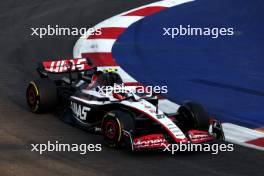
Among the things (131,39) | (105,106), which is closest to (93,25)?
(131,39)

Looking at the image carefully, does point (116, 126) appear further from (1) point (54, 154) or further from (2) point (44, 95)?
(2) point (44, 95)

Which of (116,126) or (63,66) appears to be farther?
(63,66)

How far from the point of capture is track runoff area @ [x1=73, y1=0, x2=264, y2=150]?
13.3 meters

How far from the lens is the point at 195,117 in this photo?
37.3 ft

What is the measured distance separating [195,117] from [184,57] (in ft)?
17.5

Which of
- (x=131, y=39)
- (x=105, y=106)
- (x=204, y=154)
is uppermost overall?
(x=131, y=39)

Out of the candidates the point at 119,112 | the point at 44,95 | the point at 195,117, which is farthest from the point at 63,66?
the point at 195,117

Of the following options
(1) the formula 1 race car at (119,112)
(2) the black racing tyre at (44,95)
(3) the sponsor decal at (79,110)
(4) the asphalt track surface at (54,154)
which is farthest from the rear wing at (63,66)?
(3) the sponsor decal at (79,110)

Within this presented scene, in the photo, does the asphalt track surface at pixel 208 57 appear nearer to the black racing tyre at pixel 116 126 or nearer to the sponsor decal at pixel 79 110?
the sponsor decal at pixel 79 110

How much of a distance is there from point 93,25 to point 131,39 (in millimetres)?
1929

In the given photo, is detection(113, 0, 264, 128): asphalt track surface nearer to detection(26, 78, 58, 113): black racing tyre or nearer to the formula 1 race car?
the formula 1 race car

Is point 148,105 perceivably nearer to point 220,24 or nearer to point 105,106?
point 105,106

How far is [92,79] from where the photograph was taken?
12.6 metres

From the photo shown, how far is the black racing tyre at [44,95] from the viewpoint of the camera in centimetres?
1265
